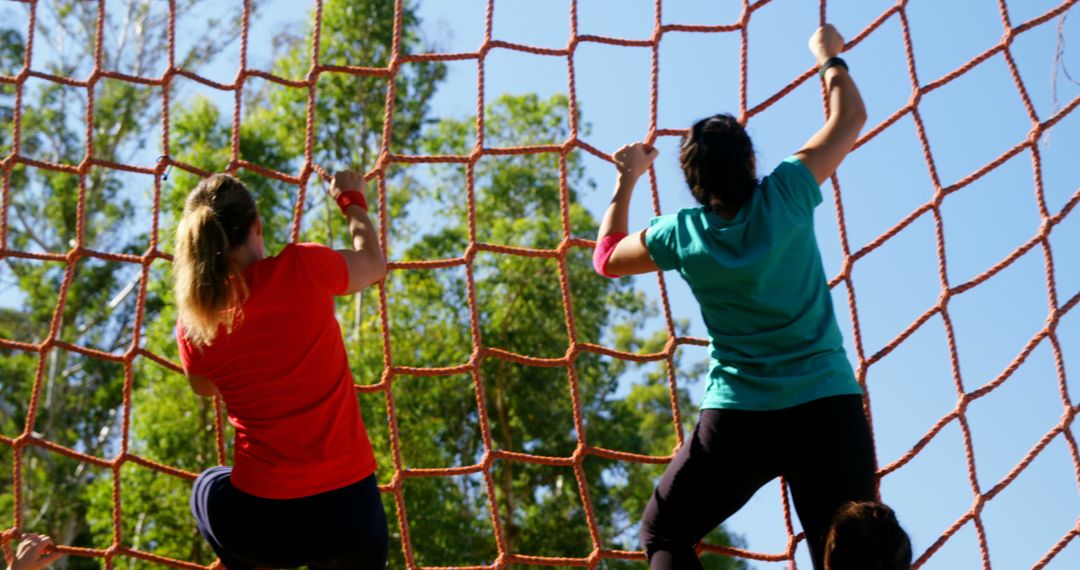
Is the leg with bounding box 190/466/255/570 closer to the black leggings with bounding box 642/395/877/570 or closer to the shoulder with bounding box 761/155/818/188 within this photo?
the black leggings with bounding box 642/395/877/570

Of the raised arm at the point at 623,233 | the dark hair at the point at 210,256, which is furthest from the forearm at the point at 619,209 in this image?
the dark hair at the point at 210,256

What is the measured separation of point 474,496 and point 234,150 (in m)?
5.30

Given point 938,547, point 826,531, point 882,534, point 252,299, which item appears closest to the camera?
point 882,534

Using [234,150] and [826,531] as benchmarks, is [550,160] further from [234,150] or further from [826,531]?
[826,531]

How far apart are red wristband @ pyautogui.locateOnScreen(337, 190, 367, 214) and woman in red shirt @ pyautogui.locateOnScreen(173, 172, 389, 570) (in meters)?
0.14

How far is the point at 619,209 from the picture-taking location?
1998mm

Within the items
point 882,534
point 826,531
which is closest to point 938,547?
point 826,531

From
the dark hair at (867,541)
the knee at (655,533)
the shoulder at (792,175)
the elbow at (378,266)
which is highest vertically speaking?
the shoulder at (792,175)

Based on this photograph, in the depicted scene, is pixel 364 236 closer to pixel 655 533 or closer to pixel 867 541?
pixel 655 533

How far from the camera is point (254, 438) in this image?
1848 mm

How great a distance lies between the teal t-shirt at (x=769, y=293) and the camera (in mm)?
1733

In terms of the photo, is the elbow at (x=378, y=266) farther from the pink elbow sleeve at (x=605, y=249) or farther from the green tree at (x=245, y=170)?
the green tree at (x=245, y=170)

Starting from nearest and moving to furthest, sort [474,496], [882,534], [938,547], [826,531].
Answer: [882,534]
[826,531]
[938,547]
[474,496]

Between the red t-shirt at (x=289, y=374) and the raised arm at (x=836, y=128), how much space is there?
69 cm
